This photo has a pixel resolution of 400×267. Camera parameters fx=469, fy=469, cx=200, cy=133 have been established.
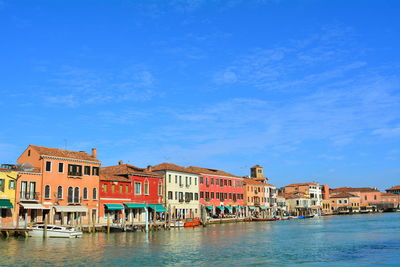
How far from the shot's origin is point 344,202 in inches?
5851

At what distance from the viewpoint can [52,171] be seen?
47.4 m

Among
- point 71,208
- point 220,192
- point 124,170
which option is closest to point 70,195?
point 71,208

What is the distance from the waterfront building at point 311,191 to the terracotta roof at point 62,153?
83.2 meters

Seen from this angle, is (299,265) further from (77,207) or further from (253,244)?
(77,207)

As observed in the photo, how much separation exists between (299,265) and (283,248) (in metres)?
8.77

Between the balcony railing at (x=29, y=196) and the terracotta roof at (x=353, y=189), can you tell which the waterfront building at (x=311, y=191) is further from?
the balcony railing at (x=29, y=196)

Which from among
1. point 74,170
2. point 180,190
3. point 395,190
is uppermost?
point 395,190

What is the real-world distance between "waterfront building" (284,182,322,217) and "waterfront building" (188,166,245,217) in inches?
1756

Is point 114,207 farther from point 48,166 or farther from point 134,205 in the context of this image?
point 48,166

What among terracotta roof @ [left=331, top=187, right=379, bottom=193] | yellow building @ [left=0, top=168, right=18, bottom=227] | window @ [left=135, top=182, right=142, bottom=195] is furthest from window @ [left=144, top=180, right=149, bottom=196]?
Answer: terracotta roof @ [left=331, top=187, right=379, bottom=193]

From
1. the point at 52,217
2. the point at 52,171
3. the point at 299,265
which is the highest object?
the point at 52,171

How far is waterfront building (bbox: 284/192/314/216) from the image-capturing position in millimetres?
119500

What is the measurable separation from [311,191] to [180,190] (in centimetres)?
7147

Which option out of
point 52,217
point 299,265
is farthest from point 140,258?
point 52,217
